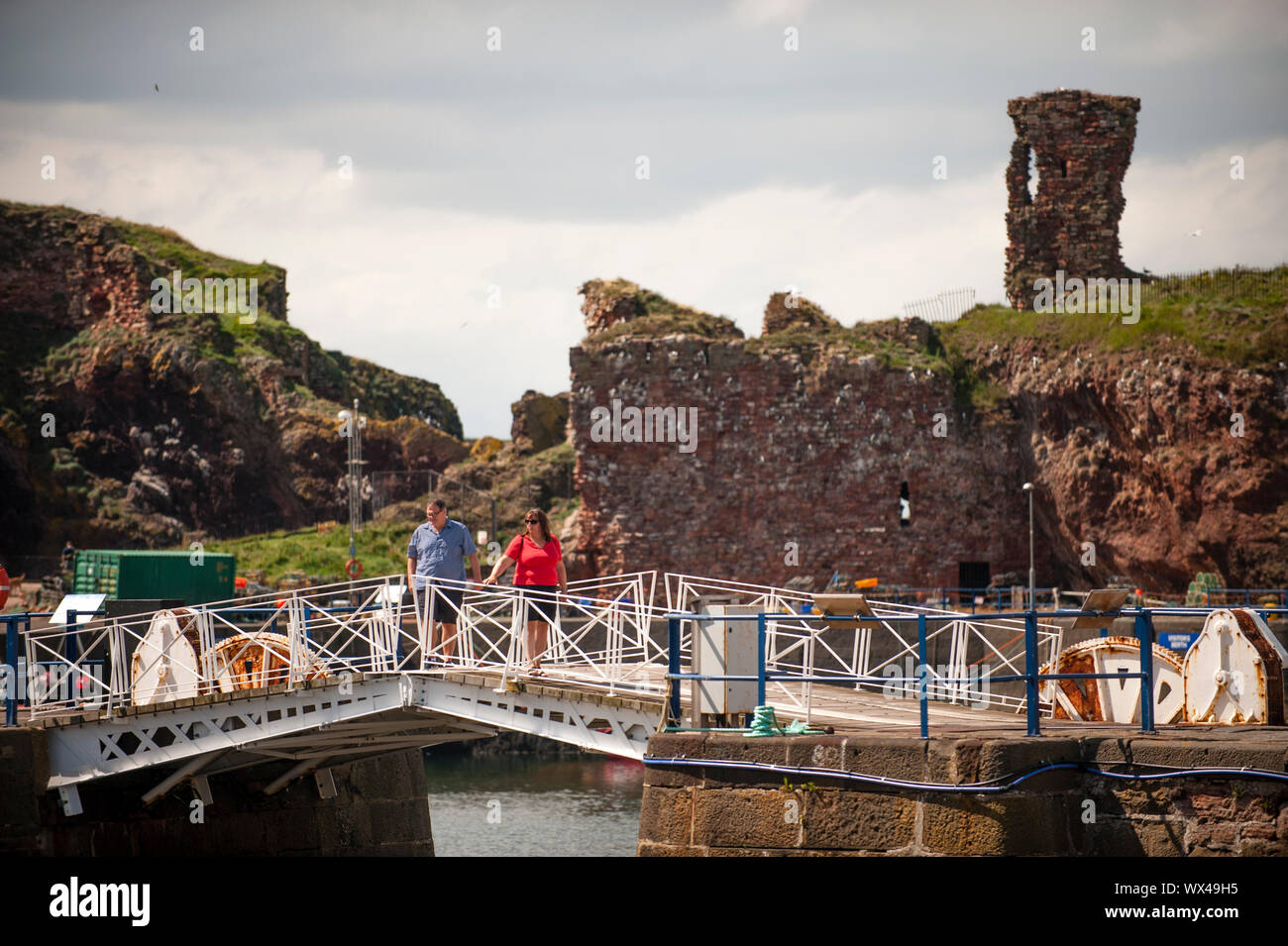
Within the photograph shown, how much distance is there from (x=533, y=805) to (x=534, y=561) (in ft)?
46.1

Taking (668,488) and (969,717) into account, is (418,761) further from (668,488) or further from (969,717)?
(668,488)

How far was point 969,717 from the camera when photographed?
12938mm

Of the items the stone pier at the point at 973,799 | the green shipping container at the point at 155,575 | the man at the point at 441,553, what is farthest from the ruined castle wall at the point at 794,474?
the stone pier at the point at 973,799

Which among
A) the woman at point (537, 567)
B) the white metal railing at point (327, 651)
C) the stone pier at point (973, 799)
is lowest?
the stone pier at point (973, 799)

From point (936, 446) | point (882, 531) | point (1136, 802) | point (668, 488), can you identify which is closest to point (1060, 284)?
point (936, 446)

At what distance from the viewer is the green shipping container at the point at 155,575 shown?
3123 centimetres

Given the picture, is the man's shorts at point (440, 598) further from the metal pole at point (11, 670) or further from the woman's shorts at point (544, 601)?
the metal pole at point (11, 670)

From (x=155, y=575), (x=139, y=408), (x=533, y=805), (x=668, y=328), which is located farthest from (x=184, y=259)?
(x=533, y=805)

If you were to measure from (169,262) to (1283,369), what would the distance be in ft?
128

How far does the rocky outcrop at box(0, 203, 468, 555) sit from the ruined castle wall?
1855 centimetres

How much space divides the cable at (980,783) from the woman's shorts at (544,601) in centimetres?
323

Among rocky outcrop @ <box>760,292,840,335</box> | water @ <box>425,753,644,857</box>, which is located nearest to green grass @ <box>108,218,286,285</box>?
rocky outcrop @ <box>760,292,840,335</box>

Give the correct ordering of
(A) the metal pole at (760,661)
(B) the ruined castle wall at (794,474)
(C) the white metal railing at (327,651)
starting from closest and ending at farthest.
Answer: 1. (A) the metal pole at (760,661)
2. (C) the white metal railing at (327,651)
3. (B) the ruined castle wall at (794,474)

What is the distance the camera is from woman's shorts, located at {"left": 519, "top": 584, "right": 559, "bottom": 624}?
14086mm
